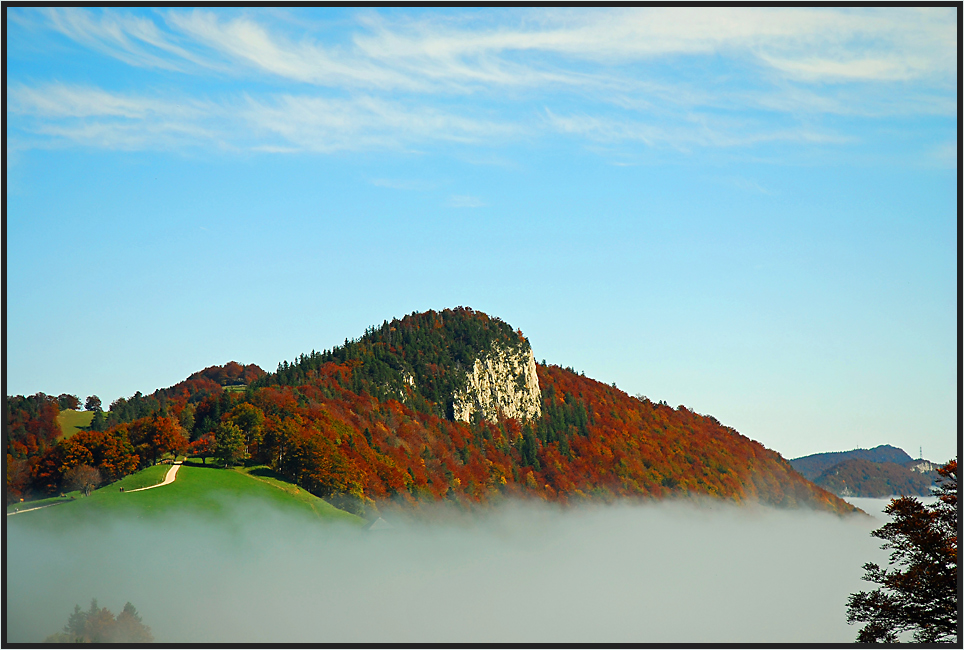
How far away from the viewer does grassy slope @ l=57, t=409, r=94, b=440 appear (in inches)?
4548

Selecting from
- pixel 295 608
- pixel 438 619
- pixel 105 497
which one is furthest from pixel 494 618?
pixel 105 497

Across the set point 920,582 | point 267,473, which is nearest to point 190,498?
point 267,473

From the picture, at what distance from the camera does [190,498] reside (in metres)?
86.7

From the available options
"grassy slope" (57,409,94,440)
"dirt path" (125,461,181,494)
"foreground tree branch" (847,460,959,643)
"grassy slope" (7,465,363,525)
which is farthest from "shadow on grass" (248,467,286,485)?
"foreground tree branch" (847,460,959,643)

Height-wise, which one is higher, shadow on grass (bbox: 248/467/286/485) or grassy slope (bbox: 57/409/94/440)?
grassy slope (bbox: 57/409/94/440)

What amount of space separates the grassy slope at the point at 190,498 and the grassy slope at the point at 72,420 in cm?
2838

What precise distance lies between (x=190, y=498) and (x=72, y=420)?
158ft

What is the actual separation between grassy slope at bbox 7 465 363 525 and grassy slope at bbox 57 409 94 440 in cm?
2838

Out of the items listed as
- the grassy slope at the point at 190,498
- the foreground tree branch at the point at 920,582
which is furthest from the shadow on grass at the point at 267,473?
the foreground tree branch at the point at 920,582

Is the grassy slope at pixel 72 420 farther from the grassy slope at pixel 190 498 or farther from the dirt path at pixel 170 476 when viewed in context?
the grassy slope at pixel 190 498

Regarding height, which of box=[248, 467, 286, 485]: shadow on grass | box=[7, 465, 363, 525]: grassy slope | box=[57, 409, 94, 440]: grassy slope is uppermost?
box=[57, 409, 94, 440]: grassy slope

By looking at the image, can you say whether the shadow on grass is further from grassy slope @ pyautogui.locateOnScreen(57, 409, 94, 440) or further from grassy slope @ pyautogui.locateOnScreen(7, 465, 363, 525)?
grassy slope @ pyautogui.locateOnScreen(57, 409, 94, 440)

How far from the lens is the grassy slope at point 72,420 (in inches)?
4548

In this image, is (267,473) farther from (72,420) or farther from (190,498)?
(72,420)
